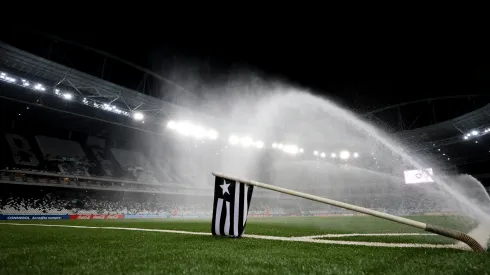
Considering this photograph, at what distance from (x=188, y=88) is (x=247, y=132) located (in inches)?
398

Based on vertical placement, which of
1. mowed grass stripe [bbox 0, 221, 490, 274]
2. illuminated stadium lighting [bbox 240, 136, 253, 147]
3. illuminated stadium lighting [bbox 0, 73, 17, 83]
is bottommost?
mowed grass stripe [bbox 0, 221, 490, 274]

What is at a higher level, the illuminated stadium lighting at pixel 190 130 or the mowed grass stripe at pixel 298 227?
the illuminated stadium lighting at pixel 190 130

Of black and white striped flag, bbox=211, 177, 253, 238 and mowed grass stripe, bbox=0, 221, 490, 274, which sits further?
black and white striped flag, bbox=211, 177, 253, 238

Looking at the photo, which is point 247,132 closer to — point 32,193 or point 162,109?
point 162,109

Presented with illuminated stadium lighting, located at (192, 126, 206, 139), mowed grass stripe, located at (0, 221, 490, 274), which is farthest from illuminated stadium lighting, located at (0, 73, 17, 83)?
mowed grass stripe, located at (0, 221, 490, 274)

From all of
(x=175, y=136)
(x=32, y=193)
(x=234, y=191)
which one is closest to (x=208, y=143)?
(x=175, y=136)

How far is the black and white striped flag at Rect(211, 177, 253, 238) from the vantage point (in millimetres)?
5227

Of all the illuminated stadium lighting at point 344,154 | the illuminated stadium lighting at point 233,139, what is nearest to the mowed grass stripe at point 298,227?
the illuminated stadium lighting at point 233,139

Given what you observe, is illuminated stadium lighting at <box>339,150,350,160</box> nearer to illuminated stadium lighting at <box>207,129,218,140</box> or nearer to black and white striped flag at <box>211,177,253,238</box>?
illuminated stadium lighting at <box>207,129,218,140</box>

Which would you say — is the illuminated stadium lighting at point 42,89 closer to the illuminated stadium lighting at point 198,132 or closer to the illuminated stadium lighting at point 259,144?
the illuminated stadium lighting at point 198,132

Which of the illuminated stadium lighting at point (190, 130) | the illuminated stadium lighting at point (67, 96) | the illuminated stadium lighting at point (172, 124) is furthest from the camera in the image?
the illuminated stadium lighting at point (190, 130)

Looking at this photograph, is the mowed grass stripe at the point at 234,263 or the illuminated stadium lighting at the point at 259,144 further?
the illuminated stadium lighting at the point at 259,144

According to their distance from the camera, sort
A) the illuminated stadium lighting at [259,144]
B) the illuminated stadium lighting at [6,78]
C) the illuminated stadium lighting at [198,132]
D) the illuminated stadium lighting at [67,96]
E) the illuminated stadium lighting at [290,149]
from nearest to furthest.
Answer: the illuminated stadium lighting at [6,78] → the illuminated stadium lighting at [67,96] → the illuminated stadium lighting at [198,132] → the illuminated stadium lighting at [259,144] → the illuminated stadium lighting at [290,149]

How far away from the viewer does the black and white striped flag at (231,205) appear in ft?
17.1
